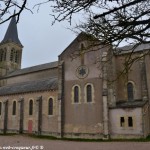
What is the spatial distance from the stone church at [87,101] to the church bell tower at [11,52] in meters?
20.2

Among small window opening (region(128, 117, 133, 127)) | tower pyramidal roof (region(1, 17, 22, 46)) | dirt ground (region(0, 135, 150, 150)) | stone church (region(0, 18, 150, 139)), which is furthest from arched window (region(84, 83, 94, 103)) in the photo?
tower pyramidal roof (region(1, 17, 22, 46))

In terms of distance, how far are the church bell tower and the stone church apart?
20.2 m

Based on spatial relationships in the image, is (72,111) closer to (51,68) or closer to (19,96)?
(19,96)

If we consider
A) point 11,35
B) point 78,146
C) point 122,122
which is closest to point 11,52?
point 11,35

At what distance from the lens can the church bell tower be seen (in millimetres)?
52219

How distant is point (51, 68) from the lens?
37.7 m

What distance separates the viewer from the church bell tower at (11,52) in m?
52.2

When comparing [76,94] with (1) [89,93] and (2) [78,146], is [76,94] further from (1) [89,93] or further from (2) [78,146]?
(2) [78,146]

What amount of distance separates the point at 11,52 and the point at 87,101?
116 ft

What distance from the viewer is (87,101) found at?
2483 cm

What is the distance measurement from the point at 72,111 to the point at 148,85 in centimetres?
943

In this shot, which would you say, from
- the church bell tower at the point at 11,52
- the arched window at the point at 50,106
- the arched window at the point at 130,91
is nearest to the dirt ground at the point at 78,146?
the arched window at the point at 130,91

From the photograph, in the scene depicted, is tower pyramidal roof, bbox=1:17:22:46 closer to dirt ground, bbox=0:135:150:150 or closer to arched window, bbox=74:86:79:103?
arched window, bbox=74:86:79:103

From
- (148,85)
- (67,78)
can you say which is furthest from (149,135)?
(67,78)
